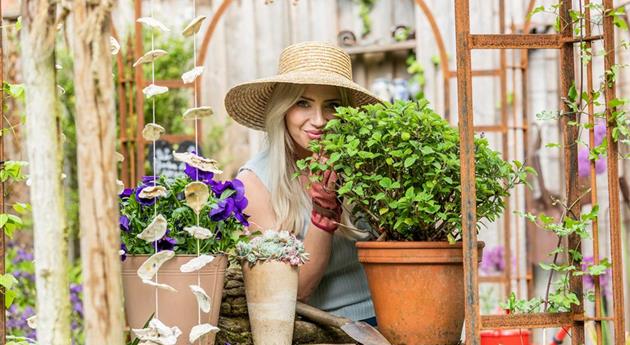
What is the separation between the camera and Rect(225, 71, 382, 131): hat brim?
2.49 meters

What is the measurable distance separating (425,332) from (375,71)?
3.61 m

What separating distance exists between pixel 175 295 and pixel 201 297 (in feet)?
0.35

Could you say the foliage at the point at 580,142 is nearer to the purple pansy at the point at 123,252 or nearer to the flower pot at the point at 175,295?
the flower pot at the point at 175,295

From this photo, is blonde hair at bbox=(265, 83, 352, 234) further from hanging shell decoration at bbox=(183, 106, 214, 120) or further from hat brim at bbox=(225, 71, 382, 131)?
hanging shell decoration at bbox=(183, 106, 214, 120)

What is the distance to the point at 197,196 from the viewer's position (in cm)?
202

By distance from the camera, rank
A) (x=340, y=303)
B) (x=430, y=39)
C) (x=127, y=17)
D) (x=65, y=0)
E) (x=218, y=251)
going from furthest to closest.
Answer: (x=127, y=17)
(x=430, y=39)
(x=340, y=303)
(x=218, y=251)
(x=65, y=0)

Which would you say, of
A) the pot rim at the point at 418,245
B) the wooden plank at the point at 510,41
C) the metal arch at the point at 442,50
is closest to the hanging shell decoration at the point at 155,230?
the pot rim at the point at 418,245

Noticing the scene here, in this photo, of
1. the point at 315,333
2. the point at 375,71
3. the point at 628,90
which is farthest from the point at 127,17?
the point at 315,333

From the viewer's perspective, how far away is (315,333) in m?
2.38

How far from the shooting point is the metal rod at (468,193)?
196 cm

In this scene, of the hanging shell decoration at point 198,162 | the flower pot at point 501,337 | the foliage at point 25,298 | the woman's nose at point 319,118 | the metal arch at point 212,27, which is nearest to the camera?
the hanging shell decoration at point 198,162

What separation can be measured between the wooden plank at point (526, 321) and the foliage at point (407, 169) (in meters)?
0.21

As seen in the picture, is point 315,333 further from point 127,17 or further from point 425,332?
point 127,17

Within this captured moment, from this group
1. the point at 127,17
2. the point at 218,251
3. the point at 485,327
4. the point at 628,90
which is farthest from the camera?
the point at 127,17
